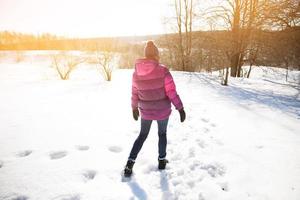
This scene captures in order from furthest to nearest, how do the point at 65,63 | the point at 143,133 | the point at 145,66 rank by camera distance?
the point at 65,63
the point at 143,133
the point at 145,66

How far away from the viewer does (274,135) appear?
430 centimetres

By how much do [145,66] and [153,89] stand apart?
0.30 metres

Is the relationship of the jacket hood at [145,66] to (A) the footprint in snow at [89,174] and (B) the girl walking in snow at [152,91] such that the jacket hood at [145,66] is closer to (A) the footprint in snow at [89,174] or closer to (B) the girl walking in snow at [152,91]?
(B) the girl walking in snow at [152,91]

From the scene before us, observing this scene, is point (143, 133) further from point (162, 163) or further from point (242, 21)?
point (242, 21)

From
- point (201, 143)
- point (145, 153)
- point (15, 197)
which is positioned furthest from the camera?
point (201, 143)

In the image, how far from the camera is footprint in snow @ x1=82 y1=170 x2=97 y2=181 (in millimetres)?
2883

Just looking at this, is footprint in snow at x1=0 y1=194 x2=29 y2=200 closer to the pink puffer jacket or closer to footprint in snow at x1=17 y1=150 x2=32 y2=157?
footprint in snow at x1=17 y1=150 x2=32 y2=157

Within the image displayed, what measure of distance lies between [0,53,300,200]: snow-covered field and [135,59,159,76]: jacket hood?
141cm

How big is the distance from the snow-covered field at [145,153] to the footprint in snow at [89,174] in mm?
13

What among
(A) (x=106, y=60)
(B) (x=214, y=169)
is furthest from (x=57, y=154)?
(A) (x=106, y=60)

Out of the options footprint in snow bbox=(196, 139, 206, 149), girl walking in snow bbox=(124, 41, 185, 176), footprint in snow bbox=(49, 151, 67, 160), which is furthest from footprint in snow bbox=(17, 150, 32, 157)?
footprint in snow bbox=(196, 139, 206, 149)

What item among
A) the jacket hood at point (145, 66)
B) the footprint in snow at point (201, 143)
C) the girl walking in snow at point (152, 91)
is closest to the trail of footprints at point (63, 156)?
the girl walking in snow at point (152, 91)

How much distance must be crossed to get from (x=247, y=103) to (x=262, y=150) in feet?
11.2

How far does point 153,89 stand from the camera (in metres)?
2.72
